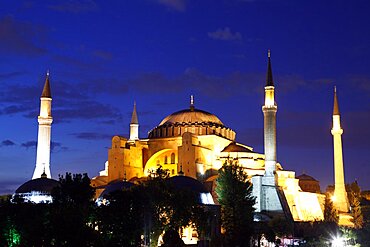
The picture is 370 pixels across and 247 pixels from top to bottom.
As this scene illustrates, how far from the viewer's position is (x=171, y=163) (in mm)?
46219

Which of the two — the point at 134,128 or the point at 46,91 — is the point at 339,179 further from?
the point at 46,91

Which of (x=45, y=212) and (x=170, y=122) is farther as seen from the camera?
(x=170, y=122)

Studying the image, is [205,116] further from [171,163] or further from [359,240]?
[359,240]

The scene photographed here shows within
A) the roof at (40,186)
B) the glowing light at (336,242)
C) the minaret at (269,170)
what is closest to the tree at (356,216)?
the glowing light at (336,242)

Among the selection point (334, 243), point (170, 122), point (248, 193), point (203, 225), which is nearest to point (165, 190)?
point (203, 225)

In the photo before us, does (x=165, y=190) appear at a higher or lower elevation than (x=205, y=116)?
lower

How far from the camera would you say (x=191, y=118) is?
159 ft

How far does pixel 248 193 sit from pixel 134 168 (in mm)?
13292

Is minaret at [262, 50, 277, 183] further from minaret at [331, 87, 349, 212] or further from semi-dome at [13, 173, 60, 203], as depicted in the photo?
semi-dome at [13, 173, 60, 203]

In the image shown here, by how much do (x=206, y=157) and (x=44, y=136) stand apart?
1214cm

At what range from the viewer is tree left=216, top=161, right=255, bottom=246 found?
31812mm

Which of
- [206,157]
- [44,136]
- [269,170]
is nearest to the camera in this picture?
[269,170]

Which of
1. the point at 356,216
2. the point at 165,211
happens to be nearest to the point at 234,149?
the point at 356,216

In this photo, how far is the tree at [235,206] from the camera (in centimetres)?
3181
